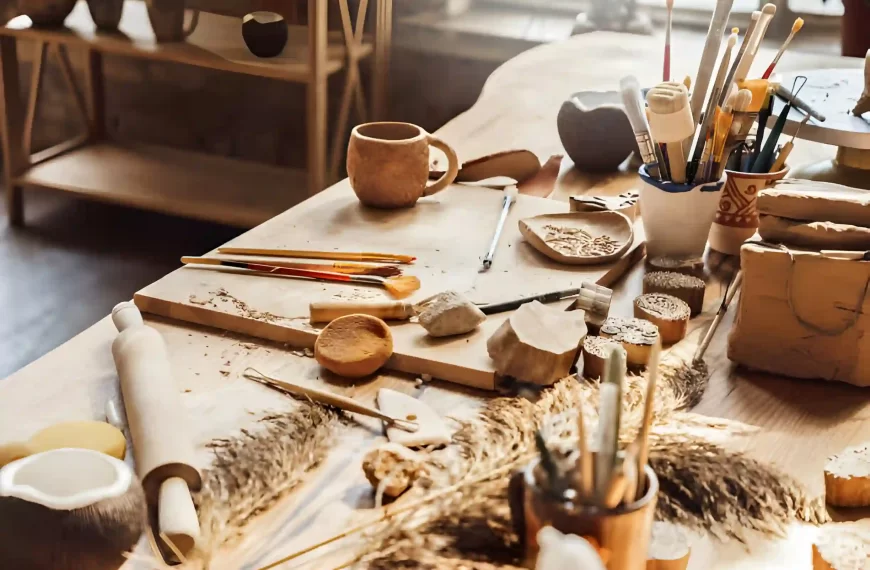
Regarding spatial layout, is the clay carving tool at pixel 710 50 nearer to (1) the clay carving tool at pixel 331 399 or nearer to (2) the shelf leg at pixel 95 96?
(1) the clay carving tool at pixel 331 399

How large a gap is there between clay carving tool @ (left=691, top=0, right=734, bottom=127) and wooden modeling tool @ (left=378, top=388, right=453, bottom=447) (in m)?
0.51

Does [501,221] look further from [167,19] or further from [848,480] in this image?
[167,19]

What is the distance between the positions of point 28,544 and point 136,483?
0.08m

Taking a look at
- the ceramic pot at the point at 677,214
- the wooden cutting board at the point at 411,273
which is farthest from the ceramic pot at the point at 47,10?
the ceramic pot at the point at 677,214

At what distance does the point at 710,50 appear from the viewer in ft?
3.74

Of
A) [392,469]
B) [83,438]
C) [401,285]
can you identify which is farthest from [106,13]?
[392,469]

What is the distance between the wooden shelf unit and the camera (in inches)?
108

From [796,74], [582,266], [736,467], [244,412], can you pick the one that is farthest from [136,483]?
[796,74]

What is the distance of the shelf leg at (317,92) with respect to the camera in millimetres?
2615

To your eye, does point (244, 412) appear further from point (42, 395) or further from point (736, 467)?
point (736, 467)

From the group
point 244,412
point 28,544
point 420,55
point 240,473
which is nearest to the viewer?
point 28,544

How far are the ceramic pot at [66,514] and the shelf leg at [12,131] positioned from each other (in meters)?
2.79

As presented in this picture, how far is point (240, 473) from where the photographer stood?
0.74 m

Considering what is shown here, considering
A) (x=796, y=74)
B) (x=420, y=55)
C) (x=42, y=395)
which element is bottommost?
(x=420, y=55)
